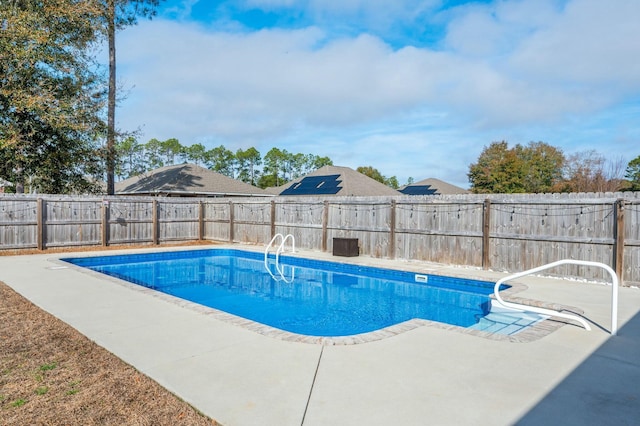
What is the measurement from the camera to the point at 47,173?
16.5 m

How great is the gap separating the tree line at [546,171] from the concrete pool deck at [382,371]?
29147 millimetres

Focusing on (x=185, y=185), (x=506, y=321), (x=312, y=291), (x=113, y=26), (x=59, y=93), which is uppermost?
(x=113, y=26)

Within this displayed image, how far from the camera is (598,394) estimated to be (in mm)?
3145

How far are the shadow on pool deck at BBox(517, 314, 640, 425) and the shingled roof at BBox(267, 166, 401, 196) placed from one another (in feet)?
64.5

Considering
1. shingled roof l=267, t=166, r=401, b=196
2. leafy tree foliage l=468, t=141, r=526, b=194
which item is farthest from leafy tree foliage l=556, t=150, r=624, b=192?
shingled roof l=267, t=166, r=401, b=196

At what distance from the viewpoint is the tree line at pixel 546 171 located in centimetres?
3072

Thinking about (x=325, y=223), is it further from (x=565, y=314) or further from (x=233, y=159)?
(x=233, y=159)

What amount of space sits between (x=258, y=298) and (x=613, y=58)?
744 inches

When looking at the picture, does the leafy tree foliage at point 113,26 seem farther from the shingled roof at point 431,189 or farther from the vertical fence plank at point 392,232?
the shingled roof at point 431,189

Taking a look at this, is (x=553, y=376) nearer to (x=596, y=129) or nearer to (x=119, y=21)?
(x=119, y=21)

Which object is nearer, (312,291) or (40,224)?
(312,291)

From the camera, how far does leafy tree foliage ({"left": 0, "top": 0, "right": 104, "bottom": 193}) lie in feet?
46.5

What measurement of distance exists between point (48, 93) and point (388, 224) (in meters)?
13.0

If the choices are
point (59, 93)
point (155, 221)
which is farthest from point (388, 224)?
point (59, 93)
